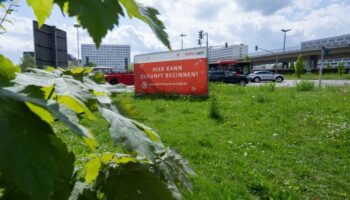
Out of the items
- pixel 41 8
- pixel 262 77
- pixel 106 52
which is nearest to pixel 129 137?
pixel 41 8

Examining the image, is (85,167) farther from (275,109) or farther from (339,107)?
(339,107)

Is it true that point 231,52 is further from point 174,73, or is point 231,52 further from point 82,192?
point 82,192

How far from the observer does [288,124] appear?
7957 mm

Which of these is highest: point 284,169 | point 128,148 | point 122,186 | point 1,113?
point 1,113

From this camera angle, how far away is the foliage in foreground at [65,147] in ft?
1.70

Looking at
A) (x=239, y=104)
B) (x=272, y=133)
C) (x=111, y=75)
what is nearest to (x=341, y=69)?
(x=111, y=75)

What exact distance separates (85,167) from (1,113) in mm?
673

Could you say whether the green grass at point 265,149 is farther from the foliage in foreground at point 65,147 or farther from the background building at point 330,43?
the background building at point 330,43

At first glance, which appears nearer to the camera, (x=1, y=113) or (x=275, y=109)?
(x=1, y=113)

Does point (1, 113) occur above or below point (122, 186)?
above

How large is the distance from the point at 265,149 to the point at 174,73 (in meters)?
10.2

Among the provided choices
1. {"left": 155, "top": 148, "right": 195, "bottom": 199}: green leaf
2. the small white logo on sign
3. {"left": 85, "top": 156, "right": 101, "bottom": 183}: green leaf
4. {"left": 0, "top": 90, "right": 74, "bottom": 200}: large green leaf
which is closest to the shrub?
the small white logo on sign

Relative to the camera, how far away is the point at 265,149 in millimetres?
5812

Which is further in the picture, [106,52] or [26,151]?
[106,52]
